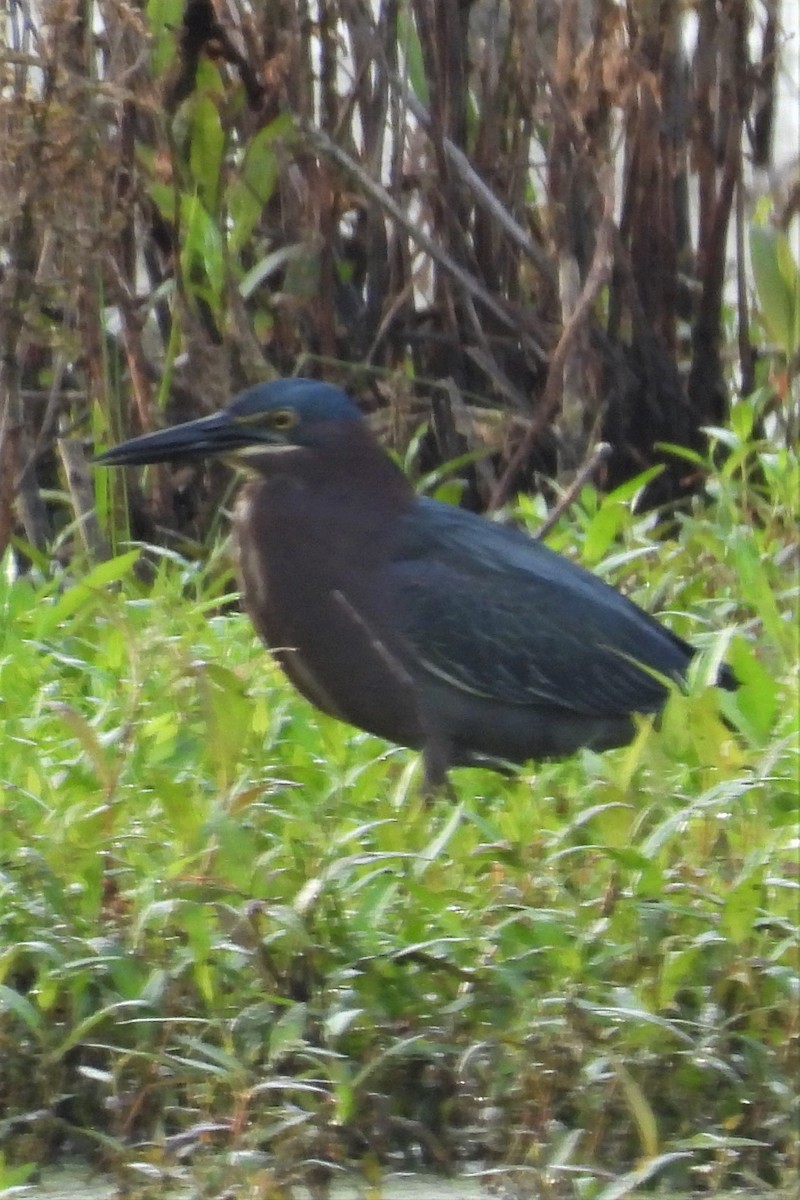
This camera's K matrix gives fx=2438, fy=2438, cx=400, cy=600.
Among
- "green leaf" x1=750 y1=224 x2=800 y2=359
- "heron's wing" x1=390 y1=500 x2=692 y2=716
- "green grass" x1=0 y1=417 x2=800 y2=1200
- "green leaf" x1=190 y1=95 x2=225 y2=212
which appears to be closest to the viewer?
"green grass" x1=0 y1=417 x2=800 y2=1200

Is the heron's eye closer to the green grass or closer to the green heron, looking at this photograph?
the green heron

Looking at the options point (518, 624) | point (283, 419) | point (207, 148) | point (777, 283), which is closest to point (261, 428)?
point (283, 419)

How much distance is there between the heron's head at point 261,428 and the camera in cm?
374

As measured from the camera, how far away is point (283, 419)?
3.76 meters

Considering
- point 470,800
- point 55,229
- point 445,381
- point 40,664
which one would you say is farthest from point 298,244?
point 470,800

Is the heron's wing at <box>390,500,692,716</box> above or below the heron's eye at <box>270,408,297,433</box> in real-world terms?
below

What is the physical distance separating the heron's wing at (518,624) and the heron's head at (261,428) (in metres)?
0.21

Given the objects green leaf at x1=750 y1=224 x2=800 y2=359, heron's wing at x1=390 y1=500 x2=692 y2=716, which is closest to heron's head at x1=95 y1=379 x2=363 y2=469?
heron's wing at x1=390 y1=500 x2=692 y2=716

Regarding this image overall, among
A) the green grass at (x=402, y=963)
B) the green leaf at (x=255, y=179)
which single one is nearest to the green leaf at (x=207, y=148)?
the green leaf at (x=255, y=179)

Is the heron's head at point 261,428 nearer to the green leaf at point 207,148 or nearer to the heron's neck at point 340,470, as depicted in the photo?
the heron's neck at point 340,470

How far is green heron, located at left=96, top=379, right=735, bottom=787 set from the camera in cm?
359

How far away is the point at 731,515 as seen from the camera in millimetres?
4996

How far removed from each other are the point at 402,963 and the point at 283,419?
125cm

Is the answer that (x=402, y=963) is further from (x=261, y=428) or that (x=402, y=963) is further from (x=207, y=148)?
(x=207, y=148)
